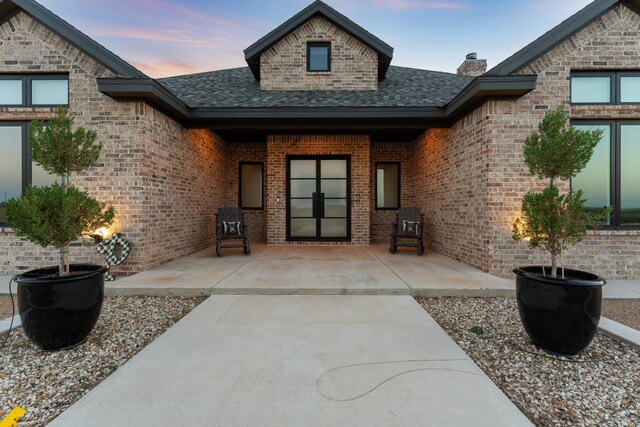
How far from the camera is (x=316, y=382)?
2.05 metres

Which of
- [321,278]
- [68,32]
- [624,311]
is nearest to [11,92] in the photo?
[68,32]

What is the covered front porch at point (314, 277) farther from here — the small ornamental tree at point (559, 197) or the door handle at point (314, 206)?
the door handle at point (314, 206)

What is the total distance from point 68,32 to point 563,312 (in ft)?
25.5

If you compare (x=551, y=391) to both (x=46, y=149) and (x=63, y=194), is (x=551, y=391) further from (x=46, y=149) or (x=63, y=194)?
(x=46, y=149)

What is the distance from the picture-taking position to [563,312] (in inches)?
95.2

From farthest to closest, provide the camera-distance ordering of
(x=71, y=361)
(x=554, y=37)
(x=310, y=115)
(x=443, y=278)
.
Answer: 1. (x=310, y=115)
2. (x=554, y=37)
3. (x=443, y=278)
4. (x=71, y=361)

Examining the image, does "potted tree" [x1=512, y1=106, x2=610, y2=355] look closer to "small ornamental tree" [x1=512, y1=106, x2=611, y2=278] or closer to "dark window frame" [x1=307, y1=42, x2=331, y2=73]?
"small ornamental tree" [x1=512, y1=106, x2=611, y2=278]

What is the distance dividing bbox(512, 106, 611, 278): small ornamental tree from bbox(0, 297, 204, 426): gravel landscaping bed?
389cm

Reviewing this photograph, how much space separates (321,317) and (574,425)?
2.13 meters

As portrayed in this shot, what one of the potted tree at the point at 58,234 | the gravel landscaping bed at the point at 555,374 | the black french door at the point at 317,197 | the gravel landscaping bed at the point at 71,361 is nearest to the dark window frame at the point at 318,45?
the black french door at the point at 317,197

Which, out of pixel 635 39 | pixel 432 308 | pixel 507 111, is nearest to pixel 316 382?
pixel 432 308

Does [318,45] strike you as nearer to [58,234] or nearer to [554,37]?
[554,37]

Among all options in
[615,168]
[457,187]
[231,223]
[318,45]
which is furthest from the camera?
[318,45]

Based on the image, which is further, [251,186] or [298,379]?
[251,186]
